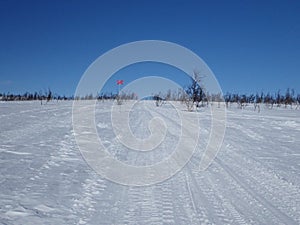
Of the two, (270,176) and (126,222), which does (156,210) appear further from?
(270,176)

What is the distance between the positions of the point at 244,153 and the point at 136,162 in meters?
3.73

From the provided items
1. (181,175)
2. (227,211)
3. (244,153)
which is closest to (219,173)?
(181,175)

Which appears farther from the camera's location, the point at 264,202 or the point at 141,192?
the point at 141,192

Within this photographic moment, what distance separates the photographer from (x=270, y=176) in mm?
6719

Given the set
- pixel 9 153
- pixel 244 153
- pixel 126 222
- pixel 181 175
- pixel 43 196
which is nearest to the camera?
pixel 126 222

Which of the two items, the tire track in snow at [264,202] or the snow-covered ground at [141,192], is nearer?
the snow-covered ground at [141,192]

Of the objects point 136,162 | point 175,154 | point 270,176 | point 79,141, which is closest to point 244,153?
point 175,154

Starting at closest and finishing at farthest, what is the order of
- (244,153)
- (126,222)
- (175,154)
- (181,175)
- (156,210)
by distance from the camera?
(126,222)
(156,210)
(181,175)
(175,154)
(244,153)

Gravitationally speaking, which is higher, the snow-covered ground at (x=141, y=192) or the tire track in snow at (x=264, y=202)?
the snow-covered ground at (x=141, y=192)

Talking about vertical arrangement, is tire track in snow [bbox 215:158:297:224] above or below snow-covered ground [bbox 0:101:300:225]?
below

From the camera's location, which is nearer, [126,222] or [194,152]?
[126,222]

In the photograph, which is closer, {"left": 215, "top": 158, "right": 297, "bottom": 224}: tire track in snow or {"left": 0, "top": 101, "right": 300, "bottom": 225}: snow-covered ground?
{"left": 0, "top": 101, "right": 300, "bottom": 225}: snow-covered ground

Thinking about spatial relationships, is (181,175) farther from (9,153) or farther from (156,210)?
(9,153)

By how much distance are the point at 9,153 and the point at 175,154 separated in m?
4.04
